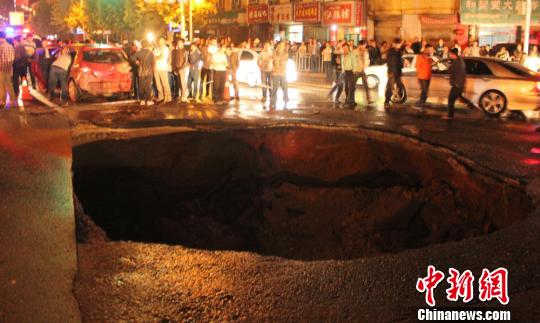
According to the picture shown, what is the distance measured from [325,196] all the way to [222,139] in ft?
9.90

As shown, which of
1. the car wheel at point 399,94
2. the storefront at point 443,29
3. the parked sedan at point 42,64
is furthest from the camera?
the storefront at point 443,29

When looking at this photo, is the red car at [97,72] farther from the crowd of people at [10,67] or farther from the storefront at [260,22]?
the storefront at [260,22]

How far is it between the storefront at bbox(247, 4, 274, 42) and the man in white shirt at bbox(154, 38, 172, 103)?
1032 inches

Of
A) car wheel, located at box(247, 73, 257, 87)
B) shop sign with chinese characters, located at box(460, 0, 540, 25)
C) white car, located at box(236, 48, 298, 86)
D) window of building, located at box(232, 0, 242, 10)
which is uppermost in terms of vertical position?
window of building, located at box(232, 0, 242, 10)

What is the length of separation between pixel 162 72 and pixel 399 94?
7.03 meters

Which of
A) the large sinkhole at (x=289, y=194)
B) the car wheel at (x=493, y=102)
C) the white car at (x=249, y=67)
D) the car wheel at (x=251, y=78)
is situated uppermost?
the white car at (x=249, y=67)

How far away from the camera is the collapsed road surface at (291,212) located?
16.0ft

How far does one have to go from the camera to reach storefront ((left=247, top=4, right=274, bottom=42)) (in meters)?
43.4

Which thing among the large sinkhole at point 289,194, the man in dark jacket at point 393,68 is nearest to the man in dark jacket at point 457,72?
the man in dark jacket at point 393,68

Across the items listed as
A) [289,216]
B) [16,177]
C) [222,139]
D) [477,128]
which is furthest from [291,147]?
[16,177]

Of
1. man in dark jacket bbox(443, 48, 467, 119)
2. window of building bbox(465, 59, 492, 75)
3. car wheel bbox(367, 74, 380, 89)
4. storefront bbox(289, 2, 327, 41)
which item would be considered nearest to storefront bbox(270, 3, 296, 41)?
storefront bbox(289, 2, 327, 41)

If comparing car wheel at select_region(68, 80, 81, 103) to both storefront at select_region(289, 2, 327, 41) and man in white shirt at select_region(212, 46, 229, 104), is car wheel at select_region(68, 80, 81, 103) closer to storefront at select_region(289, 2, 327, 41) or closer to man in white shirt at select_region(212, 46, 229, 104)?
man in white shirt at select_region(212, 46, 229, 104)

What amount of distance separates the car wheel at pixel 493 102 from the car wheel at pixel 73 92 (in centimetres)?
1129

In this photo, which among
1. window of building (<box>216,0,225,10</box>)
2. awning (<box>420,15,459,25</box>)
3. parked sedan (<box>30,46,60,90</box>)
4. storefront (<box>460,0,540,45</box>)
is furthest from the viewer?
window of building (<box>216,0,225,10</box>)
